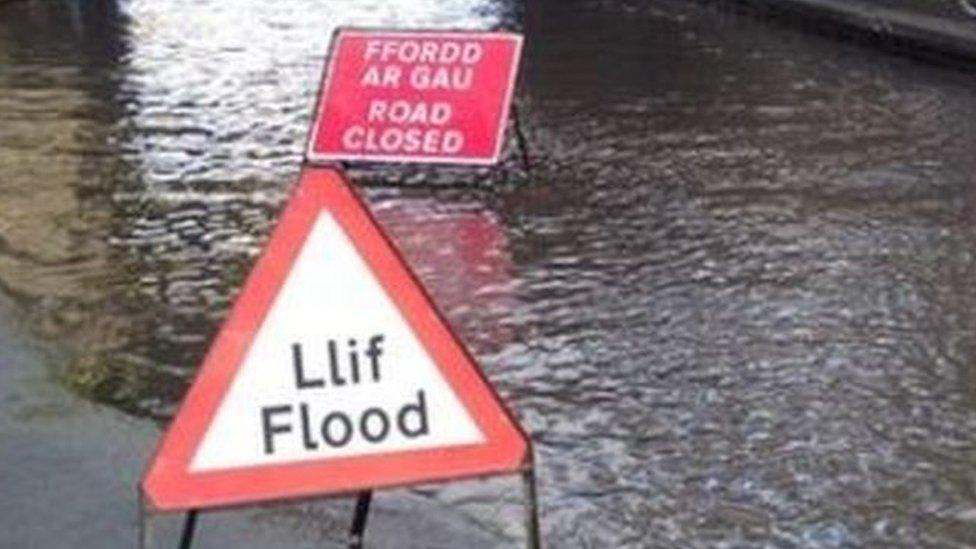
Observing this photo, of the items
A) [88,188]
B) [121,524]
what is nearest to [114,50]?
[88,188]

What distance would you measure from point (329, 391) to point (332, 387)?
1cm

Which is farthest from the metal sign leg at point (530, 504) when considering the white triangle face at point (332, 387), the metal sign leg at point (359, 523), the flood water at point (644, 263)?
the flood water at point (644, 263)

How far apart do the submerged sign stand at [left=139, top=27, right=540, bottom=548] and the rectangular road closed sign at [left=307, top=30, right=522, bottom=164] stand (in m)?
6.63

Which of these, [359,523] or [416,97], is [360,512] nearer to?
[359,523]

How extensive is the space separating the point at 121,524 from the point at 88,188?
6.24 metres

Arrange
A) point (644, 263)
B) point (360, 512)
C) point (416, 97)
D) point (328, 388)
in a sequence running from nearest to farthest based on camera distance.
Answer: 1. point (328, 388)
2. point (360, 512)
3. point (644, 263)
4. point (416, 97)

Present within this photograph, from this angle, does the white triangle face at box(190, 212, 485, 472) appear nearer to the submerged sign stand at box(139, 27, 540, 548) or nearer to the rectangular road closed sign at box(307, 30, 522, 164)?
the submerged sign stand at box(139, 27, 540, 548)

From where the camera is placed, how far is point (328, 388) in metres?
4.76

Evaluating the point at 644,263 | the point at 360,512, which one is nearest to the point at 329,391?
the point at 360,512

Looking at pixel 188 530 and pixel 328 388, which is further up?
pixel 328 388

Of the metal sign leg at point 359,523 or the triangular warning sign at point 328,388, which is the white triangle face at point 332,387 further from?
the metal sign leg at point 359,523

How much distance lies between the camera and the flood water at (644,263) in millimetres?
6465

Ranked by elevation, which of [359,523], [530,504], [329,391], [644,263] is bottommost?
[644,263]

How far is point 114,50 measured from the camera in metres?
19.5
